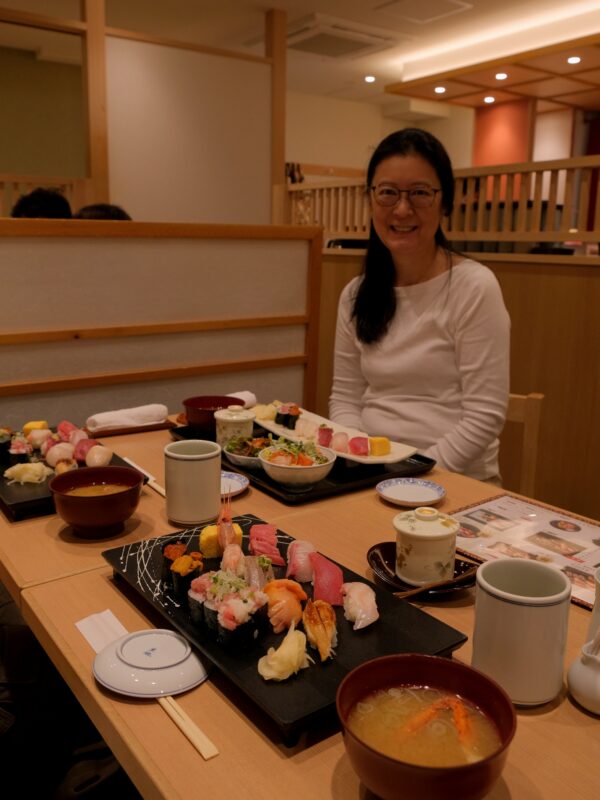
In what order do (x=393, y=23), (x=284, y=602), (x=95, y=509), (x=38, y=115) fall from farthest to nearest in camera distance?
(x=38, y=115), (x=393, y=23), (x=95, y=509), (x=284, y=602)

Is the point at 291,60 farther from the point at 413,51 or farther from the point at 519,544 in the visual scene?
the point at 519,544

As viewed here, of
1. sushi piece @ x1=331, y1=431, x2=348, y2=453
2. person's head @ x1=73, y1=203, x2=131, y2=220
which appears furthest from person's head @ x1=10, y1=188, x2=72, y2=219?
sushi piece @ x1=331, y1=431, x2=348, y2=453

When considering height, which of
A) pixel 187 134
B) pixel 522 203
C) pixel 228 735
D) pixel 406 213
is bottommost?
pixel 228 735

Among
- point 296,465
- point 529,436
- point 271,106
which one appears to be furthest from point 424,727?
point 271,106

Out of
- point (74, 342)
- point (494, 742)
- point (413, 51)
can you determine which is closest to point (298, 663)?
point (494, 742)

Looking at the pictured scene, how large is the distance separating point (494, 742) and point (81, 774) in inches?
34.8

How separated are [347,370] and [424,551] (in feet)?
3.92

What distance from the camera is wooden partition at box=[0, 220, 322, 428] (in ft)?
6.38

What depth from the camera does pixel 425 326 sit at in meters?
1.87

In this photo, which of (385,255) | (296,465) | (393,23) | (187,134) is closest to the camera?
(296,465)

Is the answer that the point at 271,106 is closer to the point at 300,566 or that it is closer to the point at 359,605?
the point at 300,566

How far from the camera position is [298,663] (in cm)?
71

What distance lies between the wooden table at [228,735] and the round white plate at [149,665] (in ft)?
0.04

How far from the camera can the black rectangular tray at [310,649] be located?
66 centimetres
